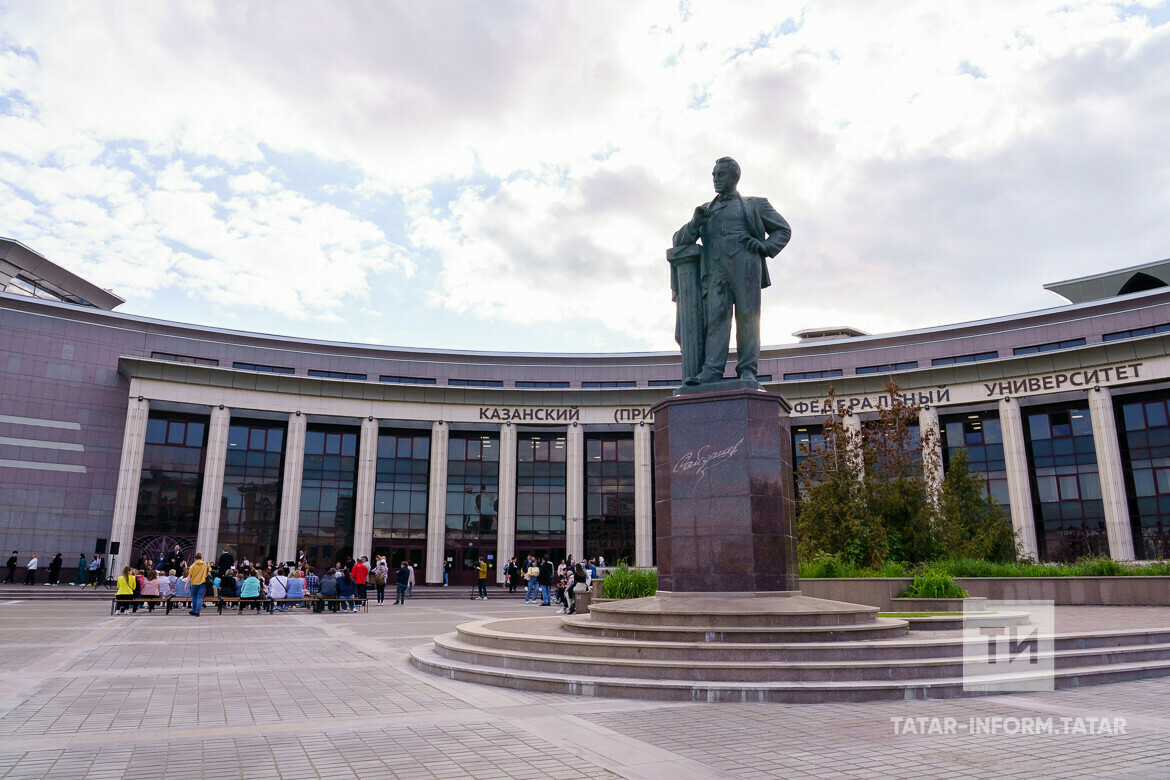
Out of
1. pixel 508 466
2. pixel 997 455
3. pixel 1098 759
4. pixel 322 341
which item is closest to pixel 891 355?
pixel 997 455

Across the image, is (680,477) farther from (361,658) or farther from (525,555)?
(525,555)

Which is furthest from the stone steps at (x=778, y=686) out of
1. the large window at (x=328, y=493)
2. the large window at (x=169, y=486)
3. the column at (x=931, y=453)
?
the large window at (x=328, y=493)

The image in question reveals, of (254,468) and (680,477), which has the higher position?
(254,468)

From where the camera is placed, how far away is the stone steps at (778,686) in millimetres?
8789

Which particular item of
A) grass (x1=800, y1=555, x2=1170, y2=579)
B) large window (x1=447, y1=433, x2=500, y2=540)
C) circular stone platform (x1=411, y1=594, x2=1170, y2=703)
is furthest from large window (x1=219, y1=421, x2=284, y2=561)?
circular stone platform (x1=411, y1=594, x2=1170, y2=703)

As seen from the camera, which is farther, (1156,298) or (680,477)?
(1156,298)

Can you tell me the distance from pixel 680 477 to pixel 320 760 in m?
7.79

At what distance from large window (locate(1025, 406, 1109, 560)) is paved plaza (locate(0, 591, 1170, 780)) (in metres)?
36.7

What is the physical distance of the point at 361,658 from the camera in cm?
1312

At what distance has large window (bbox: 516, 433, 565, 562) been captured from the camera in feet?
161

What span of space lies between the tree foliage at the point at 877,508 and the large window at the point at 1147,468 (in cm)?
1311

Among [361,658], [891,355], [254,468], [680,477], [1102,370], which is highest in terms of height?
[891,355]

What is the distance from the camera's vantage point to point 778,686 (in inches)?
349

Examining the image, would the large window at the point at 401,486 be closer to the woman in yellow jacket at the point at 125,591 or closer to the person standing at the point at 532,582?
the person standing at the point at 532,582
